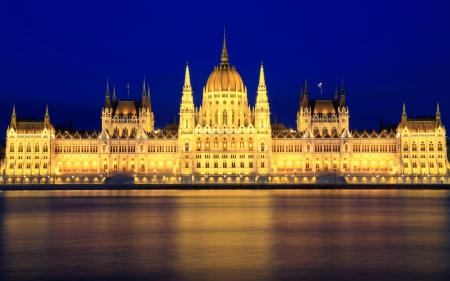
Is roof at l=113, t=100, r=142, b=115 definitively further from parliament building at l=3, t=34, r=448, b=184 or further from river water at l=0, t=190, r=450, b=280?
river water at l=0, t=190, r=450, b=280

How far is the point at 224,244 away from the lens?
38.2 m

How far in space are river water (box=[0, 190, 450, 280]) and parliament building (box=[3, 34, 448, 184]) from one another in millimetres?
79002

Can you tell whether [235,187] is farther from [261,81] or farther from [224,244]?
[224,244]

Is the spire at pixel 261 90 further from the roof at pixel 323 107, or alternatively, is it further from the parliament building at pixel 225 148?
the roof at pixel 323 107

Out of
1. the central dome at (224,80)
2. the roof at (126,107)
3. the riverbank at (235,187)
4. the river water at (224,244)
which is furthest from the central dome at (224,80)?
the river water at (224,244)

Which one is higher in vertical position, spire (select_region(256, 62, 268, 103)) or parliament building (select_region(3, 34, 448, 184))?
spire (select_region(256, 62, 268, 103))

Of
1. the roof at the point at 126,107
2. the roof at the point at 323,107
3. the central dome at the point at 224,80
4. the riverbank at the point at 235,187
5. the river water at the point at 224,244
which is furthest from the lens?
the roof at the point at 323,107

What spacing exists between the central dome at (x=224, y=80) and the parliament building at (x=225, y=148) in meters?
0.20

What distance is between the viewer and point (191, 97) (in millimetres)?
147875

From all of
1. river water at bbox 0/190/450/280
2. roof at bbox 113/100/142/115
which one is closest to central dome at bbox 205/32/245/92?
roof at bbox 113/100/142/115

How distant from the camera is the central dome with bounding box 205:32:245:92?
150m

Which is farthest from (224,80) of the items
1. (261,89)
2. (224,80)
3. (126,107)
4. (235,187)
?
(235,187)

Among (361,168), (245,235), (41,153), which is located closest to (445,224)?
(245,235)

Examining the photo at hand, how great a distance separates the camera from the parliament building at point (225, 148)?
143m
